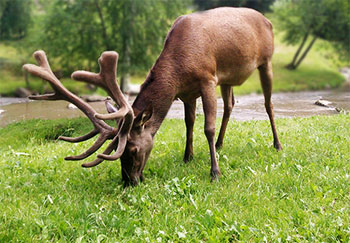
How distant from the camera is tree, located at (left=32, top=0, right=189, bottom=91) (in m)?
21.9

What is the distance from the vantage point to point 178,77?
5.17 meters

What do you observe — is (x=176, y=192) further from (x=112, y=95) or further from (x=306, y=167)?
(x=306, y=167)

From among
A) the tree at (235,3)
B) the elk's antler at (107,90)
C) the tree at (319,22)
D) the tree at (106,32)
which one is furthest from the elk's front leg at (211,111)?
the tree at (319,22)

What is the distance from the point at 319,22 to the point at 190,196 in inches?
1085

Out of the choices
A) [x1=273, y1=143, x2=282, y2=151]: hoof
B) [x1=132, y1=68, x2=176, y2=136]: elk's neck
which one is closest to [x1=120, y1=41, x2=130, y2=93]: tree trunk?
[x1=273, y1=143, x2=282, y2=151]: hoof

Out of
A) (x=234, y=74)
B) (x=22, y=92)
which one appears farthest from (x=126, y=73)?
(x=234, y=74)

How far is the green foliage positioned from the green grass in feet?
51.4

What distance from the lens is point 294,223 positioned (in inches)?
154

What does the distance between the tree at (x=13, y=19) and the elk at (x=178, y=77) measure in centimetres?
2445

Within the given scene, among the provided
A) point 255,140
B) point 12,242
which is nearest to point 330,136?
point 255,140

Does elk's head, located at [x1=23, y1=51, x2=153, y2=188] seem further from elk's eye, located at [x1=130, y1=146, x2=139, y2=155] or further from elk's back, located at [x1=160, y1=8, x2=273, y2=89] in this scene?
elk's back, located at [x1=160, y1=8, x2=273, y2=89]

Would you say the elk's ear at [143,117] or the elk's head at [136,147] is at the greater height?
the elk's ear at [143,117]

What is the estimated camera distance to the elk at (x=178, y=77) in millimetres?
4402

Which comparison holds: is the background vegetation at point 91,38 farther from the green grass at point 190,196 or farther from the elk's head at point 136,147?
the elk's head at point 136,147
